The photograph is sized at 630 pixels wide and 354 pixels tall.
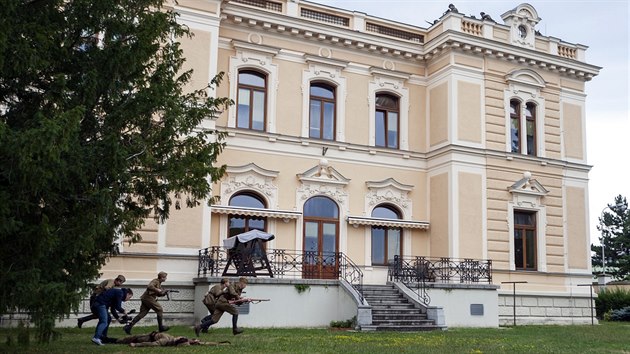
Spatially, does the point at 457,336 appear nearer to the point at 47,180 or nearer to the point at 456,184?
the point at 456,184

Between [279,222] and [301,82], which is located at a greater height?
[301,82]

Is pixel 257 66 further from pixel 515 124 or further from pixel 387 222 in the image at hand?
pixel 515 124

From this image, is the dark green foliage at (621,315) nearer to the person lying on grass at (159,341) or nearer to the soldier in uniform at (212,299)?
the soldier in uniform at (212,299)

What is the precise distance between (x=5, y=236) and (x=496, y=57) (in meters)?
21.3

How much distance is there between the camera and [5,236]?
950cm

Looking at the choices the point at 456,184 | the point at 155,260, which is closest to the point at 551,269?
the point at 456,184

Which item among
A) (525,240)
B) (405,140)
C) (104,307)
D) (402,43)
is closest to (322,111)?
(405,140)

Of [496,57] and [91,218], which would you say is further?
[496,57]

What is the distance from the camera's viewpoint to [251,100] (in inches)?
952

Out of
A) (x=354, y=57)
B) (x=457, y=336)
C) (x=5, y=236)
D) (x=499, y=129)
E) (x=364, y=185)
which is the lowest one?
(x=457, y=336)

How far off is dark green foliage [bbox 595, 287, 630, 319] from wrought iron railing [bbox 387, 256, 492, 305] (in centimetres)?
1113

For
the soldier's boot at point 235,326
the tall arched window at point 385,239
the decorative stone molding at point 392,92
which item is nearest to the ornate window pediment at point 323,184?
the tall arched window at point 385,239

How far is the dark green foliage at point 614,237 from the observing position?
6062 centimetres

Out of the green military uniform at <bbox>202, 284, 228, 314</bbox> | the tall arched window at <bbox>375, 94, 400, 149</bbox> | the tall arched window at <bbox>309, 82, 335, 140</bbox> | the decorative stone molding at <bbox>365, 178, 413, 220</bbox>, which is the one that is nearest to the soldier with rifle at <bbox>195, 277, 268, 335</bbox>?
the green military uniform at <bbox>202, 284, 228, 314</bbox>
